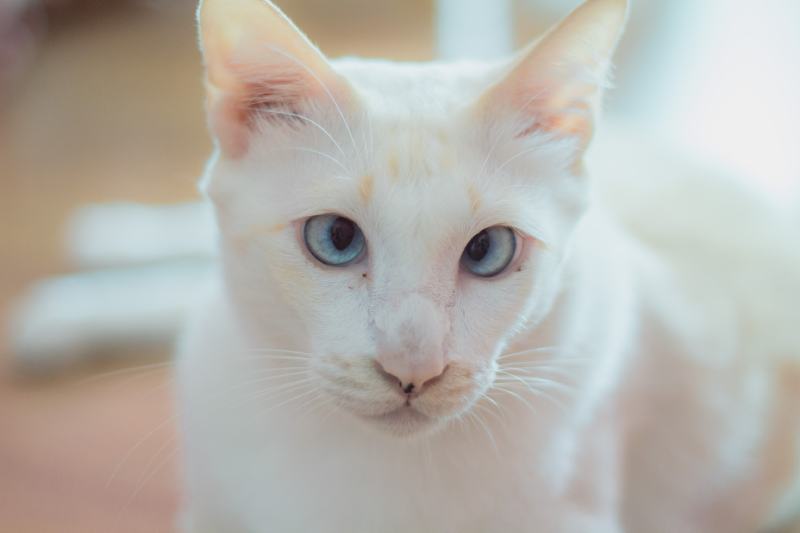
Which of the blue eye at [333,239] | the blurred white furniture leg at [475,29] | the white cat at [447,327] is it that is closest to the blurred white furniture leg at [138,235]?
the white cat at [447,327]

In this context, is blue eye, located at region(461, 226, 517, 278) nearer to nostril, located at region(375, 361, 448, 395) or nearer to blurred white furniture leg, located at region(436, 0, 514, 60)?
nostril, located at region(375, 361, 448, 395)

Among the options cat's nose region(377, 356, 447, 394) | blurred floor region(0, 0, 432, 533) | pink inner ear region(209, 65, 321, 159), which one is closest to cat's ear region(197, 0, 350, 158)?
pink inner ear region(209, 65, 321, 159)

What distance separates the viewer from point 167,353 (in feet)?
6.18

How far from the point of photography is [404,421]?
102 cm

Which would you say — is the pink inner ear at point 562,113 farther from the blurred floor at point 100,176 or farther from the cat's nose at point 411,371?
the blurred floor at point 100,176

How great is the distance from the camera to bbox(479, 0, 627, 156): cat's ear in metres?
1.01

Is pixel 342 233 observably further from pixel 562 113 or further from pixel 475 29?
pixel 475 29

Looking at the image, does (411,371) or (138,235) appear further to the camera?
(138,235)

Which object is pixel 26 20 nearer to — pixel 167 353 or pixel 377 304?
pixel 167 353

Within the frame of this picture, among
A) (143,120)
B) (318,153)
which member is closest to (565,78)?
(318,153)

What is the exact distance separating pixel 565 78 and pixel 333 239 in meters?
0.34

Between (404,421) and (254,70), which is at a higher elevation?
(254,70)

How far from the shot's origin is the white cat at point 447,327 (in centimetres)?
100

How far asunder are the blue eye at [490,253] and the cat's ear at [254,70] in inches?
8.9
